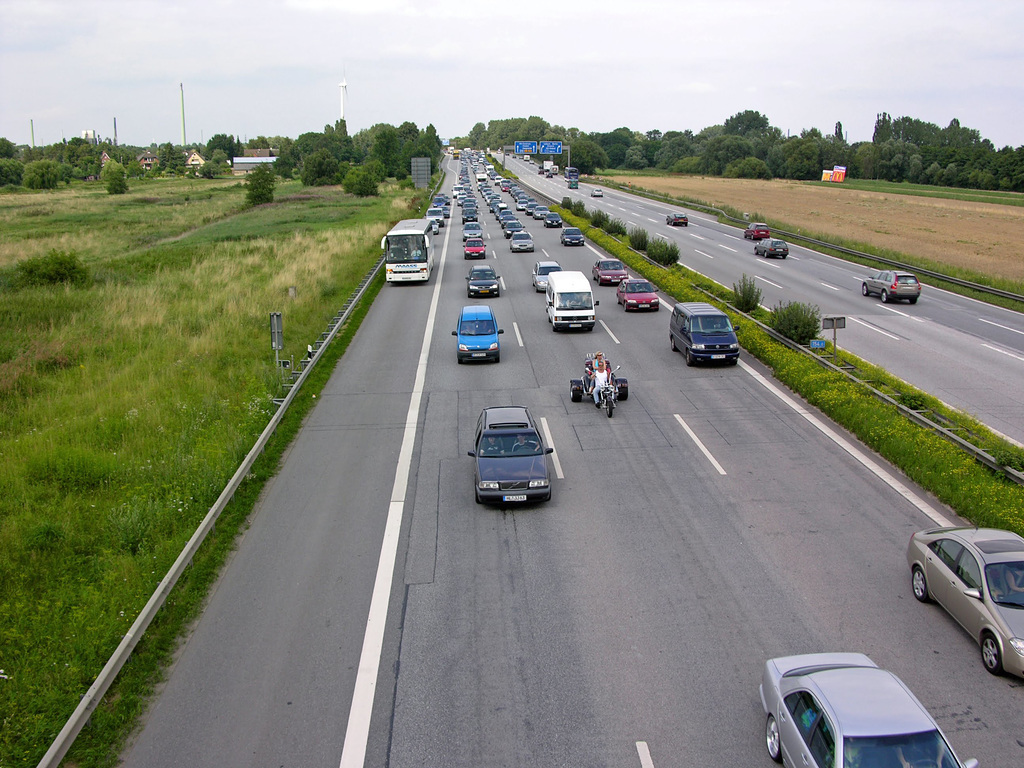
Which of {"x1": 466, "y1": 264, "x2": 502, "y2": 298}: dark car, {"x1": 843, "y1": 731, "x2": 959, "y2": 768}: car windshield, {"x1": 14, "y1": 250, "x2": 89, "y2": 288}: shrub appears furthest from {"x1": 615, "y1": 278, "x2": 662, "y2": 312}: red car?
{"x1": 843, "y1": 731, "x2": 959, "y2": 768}: car windshield

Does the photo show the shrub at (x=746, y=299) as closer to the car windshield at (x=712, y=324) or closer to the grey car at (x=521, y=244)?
the car windshield at (x=712, y=324)

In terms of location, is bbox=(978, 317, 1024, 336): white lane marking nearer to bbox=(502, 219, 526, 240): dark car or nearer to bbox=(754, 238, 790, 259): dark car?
bbox=(754, 238, 790, 259): dark car

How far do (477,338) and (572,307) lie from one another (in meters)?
6.09

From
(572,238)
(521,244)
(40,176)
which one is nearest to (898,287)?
(572,238)

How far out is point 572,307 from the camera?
3098 centimetres

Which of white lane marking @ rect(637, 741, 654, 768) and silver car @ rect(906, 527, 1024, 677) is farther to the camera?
silver car @ rect(906, 527, 1024, 677)

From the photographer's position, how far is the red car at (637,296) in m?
35.0

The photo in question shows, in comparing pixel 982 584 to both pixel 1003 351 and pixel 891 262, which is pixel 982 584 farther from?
pixel 891 262

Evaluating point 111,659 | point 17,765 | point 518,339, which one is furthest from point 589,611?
point 518,339

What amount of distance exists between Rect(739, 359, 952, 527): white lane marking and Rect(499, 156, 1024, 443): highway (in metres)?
4.19

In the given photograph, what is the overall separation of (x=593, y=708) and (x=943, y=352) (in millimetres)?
24055

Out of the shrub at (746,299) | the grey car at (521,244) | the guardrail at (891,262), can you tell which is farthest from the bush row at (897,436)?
the grey car at (521,244)

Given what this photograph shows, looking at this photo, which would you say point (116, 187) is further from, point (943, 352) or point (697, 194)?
point (943, 352)

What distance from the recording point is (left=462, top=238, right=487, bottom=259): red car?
5156 centimetres
